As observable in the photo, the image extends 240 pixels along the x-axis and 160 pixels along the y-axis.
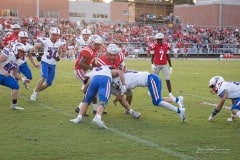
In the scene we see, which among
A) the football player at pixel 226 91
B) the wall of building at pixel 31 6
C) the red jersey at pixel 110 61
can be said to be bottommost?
the football player at pixel 226 91

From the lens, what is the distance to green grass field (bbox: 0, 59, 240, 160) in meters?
6.05

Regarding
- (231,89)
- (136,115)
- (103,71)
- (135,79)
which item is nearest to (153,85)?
(135,79)

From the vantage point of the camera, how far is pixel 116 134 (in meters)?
7.30

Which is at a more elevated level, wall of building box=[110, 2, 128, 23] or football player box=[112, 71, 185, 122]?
wall of building box=[110, 2, 128, 23]

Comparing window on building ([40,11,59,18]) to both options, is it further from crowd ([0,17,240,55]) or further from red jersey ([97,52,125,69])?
red jersey ([97,52,125,69])

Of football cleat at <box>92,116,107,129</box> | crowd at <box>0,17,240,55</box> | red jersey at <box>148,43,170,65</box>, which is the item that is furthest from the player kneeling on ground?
crowd at <box>0,17,240,55</box>

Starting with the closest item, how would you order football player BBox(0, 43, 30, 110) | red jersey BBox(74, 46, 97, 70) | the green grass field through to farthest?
1. the green grass field
2. red jersey BBox(74, 46, 97, 70)
3. football player BBox(0, 43, 30, 110)

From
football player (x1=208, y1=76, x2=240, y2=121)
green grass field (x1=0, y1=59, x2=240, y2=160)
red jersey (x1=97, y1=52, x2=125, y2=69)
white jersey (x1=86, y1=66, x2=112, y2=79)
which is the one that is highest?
red jersey (x1=97, y1=52, x2=125, y2=69)

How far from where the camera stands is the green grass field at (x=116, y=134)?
6047 mm

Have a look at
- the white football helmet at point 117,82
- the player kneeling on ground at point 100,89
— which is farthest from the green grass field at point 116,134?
the white football helmet at point 117,82

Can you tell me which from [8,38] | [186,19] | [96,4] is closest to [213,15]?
[186,19]

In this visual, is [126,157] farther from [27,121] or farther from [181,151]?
[27,121]

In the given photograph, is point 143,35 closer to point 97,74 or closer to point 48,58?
point 48,58

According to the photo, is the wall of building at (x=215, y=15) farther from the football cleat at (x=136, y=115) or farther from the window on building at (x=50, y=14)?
the football cleat at (x=136, y=115)
